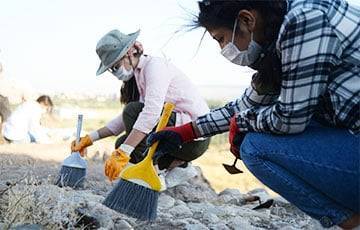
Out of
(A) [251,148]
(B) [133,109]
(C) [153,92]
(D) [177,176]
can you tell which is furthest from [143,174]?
(D) [177,176]

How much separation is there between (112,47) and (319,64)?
1.55 meters

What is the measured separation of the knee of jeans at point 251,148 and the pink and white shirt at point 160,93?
3.02 ft

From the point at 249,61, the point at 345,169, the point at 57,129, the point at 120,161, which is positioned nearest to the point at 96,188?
the point at 120,161

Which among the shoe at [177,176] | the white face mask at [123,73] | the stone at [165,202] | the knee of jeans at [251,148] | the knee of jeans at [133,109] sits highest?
the knee of jeans at [251,148]

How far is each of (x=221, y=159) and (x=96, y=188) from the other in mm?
5751

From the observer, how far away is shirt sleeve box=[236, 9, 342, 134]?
1.38 metres

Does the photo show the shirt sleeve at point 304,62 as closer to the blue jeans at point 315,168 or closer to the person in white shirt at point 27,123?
the blue jeans at point 315,168

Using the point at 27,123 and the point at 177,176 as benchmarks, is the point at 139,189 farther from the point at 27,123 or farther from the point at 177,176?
the point at 27,123

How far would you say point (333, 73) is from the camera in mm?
1435

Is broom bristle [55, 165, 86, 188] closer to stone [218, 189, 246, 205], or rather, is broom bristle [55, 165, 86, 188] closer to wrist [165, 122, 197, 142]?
stone [218, 189, 246, 205]

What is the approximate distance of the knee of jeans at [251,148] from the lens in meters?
1.58

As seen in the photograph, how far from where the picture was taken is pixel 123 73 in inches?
108

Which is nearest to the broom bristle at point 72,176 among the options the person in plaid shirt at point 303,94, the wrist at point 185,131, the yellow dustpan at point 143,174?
the yellow dustpan at point 143,174

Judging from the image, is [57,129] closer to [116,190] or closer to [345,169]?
[116,190]
